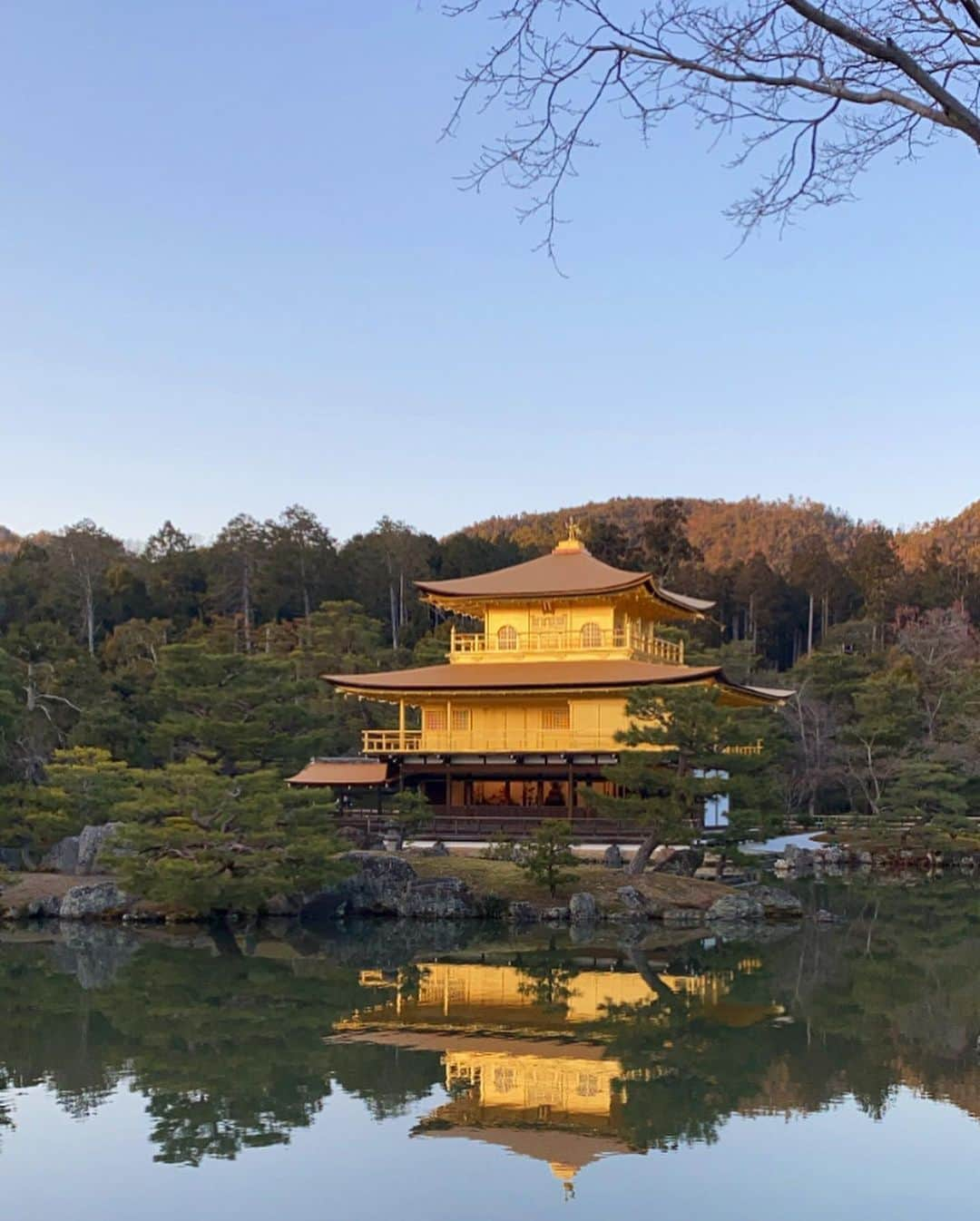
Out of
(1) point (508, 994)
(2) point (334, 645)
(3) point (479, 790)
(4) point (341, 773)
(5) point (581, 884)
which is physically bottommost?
(5) point (581, 884)

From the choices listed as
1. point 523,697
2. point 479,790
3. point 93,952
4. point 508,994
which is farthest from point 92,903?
point 479,790

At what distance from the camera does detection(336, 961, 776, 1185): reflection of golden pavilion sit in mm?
9773

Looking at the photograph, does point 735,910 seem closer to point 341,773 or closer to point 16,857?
point 341,773

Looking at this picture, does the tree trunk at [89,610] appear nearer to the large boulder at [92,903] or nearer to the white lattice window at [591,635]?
the white lattice window at [591,635]

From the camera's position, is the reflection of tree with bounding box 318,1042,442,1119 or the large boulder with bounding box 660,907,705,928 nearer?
the reflection of tree with bounding box 318,1042,442,1119

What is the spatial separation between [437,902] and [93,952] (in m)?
5.69

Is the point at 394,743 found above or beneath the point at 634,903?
above

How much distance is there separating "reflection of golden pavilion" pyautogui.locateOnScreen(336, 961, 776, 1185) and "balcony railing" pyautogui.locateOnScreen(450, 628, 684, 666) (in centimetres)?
1286

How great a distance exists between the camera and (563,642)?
99.0ft

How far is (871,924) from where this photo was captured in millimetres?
21641

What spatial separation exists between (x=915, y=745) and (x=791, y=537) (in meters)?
51.7

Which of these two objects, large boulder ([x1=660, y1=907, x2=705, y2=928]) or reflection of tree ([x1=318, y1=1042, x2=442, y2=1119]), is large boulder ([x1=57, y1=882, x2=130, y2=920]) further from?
reflection of tree ([x1=318, y1=1042, x2=442, y2=1119])

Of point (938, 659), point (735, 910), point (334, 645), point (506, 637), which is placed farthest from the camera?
point (334, 645)

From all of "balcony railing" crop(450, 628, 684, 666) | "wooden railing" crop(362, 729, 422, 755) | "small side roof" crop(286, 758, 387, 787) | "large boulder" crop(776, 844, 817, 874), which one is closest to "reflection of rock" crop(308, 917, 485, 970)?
"small side roof" crop(286, 758, 387, 787)
